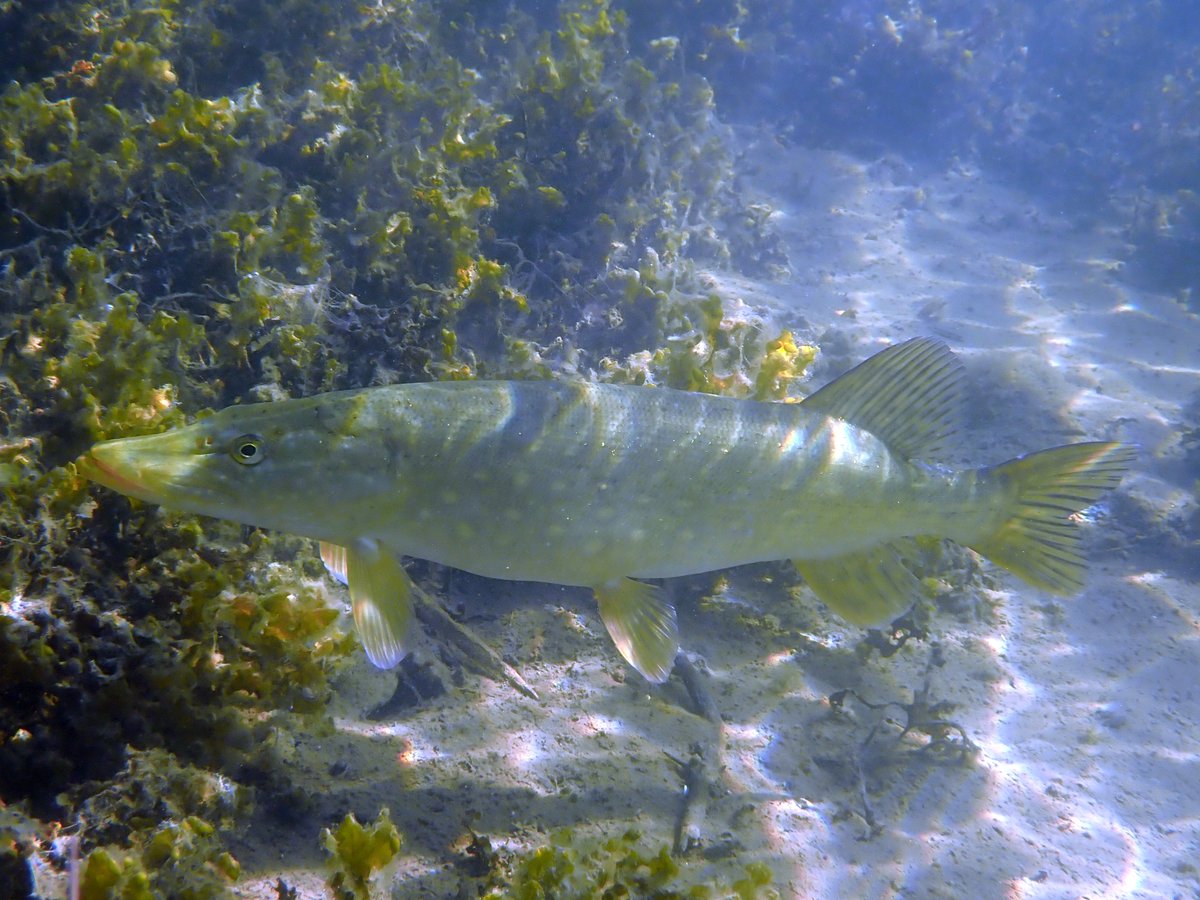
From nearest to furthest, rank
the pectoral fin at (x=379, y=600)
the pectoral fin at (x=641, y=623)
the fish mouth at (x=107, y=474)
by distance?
the fish mouth at (x=107, y=474) < the pectoral fin at (x=379, y=600) < the pectoral fin at (x=641, y=623)

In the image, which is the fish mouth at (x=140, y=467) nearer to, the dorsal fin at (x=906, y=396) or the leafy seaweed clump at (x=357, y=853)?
the leafy seaweed clump at (x=357, y=853)

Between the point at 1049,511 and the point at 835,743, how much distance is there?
1903mm

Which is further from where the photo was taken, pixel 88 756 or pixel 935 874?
pixel 935 874

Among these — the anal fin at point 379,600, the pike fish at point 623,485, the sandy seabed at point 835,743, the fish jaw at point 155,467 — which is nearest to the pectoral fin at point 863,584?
the pike fish at point 623,485

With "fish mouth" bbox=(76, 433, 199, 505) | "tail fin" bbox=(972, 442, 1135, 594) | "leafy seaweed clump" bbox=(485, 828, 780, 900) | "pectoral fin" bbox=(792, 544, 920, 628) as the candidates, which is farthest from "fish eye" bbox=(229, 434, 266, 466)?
"tail fin" bbox=(972, 442, 1135, 594)

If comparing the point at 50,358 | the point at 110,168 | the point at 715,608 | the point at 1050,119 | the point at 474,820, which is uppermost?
the point at 1050,119

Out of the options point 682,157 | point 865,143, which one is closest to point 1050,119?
point 865,143

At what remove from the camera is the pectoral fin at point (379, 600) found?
2.53 metres

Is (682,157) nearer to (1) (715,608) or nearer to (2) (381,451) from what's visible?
(1) (715,608)

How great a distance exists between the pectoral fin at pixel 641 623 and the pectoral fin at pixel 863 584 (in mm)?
783

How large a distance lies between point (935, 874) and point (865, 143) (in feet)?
64.4

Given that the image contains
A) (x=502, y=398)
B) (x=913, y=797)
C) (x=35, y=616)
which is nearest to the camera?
(x=35, y=616)

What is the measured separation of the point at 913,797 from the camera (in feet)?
13.6

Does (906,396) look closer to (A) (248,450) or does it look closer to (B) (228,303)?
(A) (248,450)
